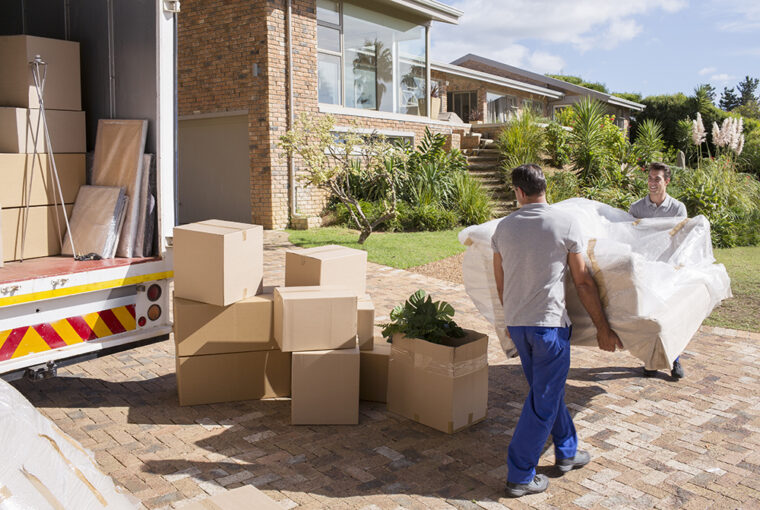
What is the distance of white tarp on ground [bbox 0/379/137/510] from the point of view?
1765 mm

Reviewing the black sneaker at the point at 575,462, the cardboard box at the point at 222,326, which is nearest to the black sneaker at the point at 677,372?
the black sneaker at the point at 575,462

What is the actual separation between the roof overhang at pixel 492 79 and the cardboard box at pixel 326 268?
18401 mm

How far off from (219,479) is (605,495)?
7.04 feet

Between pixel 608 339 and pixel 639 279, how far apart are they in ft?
1.33

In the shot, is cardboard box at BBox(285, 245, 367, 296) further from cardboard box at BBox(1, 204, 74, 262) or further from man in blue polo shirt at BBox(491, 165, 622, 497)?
cardboard box at BBox(1, 204, 74, 262)

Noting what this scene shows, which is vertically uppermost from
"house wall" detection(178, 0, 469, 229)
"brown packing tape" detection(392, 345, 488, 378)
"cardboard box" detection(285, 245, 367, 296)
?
"house wall" detection(178, 0, 469, 229)

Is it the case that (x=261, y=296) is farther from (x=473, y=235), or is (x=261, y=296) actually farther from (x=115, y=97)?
(x=115, y=97)

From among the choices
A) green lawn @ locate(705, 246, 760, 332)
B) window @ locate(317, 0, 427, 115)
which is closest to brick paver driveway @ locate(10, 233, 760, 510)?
green lawn @ locate(705, 246, 760, 332)

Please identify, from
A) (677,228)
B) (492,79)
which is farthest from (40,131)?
(492,79)

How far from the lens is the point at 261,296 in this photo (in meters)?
4.82

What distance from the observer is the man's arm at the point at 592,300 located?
146 inches

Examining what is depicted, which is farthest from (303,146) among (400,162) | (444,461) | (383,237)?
(444,461)

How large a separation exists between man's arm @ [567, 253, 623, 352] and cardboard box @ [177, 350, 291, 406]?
7.14ft

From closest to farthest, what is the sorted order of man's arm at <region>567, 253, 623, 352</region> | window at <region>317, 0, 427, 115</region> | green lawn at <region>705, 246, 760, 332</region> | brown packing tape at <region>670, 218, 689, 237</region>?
man's arm at <region>567, 253, 623, 352</region>, brown packing tape at <region>670, 218, 689, 237</region>, green lawn at <region>705, 246, 760, 332</region>, window at <region>317, 0, 427, 115</region>
